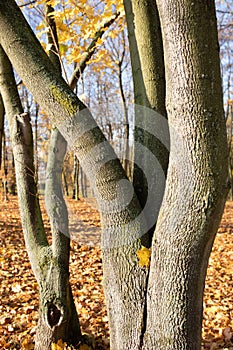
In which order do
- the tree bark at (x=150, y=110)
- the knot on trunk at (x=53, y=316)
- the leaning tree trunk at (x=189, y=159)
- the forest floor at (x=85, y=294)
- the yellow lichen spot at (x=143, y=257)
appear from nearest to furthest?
1. the leaning tree trunk at (x=189, y=159)
2. the yellow lichen spot at (x=143, y=257)
3. the tree bark at (x=150, y=110)
4. the knot on trunk at (x=53, y=316)
5. the forest floor at (x=85, y=294)

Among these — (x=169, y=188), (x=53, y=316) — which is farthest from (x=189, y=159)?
(x=53, y=316)

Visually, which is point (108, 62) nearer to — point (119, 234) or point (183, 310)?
point (119, 234)

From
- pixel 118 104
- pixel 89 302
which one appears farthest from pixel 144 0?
pixel 118 104

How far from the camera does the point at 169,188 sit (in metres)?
1.74

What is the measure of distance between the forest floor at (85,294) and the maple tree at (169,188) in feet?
4.55

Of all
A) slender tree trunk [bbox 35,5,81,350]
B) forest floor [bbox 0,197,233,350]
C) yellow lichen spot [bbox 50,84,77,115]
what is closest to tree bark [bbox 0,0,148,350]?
yellow lichen spot [bbox 50,84,77,115]

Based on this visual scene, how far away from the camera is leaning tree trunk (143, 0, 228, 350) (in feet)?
5.17

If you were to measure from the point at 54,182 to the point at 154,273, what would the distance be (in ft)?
4.27

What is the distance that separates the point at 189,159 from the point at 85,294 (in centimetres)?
331

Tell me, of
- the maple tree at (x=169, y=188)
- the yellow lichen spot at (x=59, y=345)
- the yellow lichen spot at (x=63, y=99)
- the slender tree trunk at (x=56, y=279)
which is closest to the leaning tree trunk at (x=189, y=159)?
the maple tree at (x=169, y=188)

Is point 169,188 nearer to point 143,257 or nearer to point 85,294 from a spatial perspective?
point 143,257

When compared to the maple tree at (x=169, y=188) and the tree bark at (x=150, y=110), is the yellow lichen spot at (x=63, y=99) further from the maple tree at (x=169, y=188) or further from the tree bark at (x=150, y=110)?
the tree bark at (x=150, y=110)

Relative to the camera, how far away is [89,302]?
13.6ft

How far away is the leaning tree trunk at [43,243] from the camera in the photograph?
261cm
